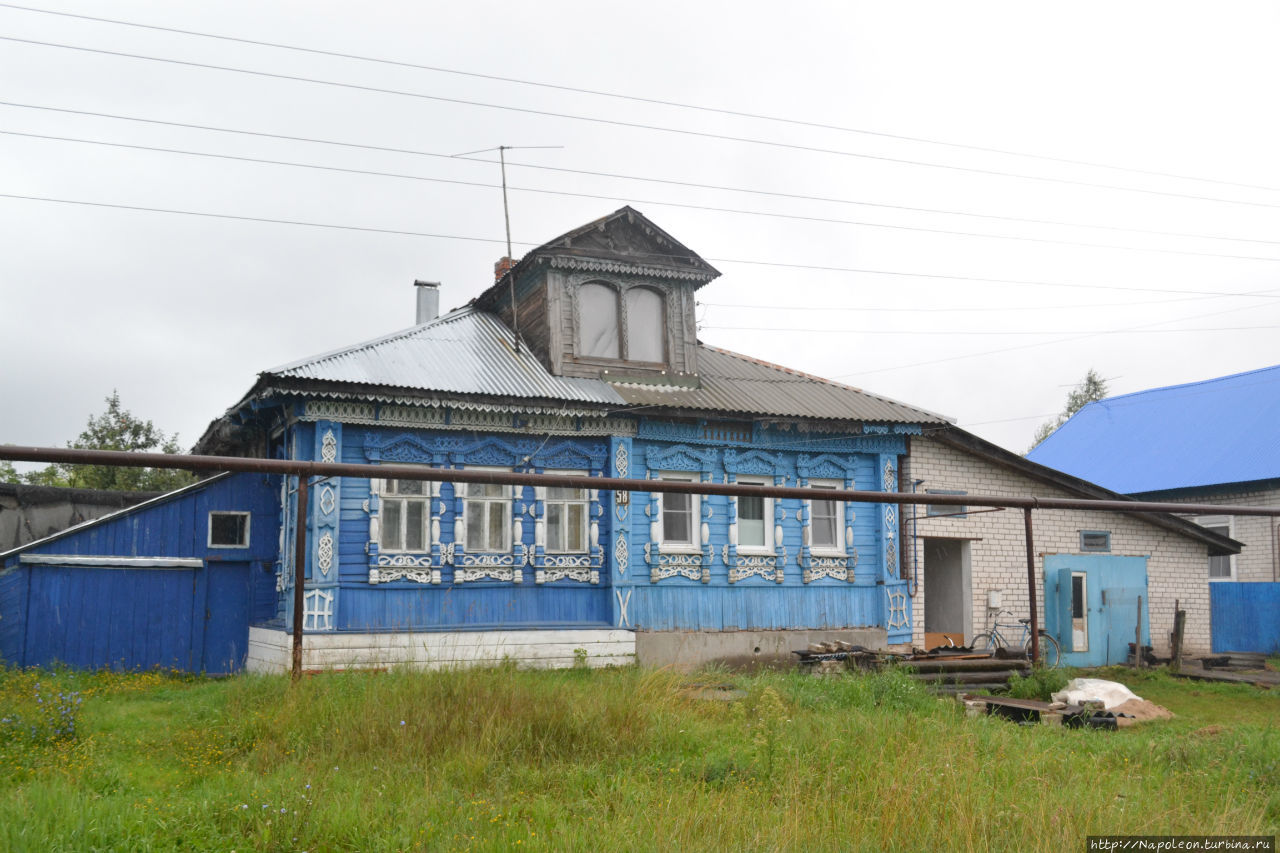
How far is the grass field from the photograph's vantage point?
550 centimetres

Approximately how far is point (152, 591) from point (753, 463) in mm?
9899

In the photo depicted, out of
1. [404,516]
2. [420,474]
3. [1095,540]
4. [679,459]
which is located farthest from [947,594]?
[420,474]

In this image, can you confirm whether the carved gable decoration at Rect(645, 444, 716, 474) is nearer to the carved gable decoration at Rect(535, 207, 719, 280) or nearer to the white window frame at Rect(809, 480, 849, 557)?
the white window frame at Rect(809, 480, 849, 557)

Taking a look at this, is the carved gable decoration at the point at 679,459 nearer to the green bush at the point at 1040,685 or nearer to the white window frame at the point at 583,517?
the white window frame at the point at 583,517

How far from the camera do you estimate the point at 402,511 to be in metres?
15.2

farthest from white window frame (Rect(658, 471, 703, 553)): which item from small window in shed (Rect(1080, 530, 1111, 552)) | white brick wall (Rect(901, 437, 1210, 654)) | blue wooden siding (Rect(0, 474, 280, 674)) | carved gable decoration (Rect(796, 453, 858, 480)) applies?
small window in shed (Rect(1080, 530, 1111, 552))

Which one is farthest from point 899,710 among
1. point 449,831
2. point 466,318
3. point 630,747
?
point 466,318

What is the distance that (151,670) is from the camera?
1505 centimetres

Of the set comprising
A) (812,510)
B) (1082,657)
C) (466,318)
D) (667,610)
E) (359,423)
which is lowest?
(1082,657)

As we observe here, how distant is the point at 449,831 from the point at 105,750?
3.59 meters

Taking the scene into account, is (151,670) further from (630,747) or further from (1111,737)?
(1111,737)

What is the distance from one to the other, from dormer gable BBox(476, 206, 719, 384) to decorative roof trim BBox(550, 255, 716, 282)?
0.02 meters

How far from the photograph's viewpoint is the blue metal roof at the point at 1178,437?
82.6 ft

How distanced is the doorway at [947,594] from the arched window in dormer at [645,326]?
7.18 meters
